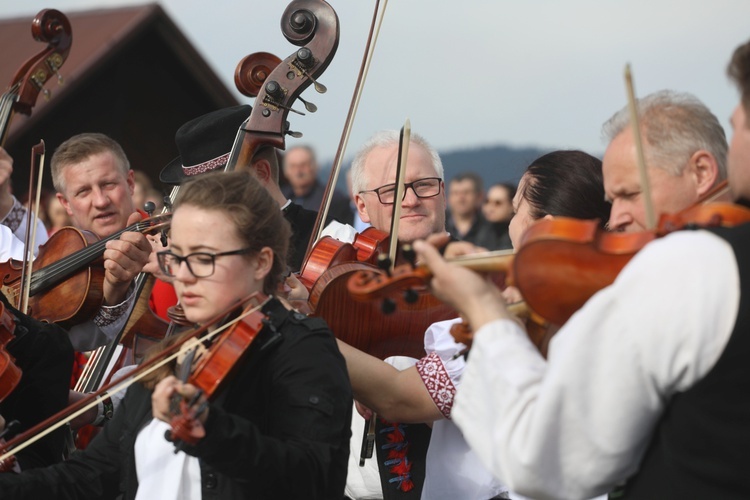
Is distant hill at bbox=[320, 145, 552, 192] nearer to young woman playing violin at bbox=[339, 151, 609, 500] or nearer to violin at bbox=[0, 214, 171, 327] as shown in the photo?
young woman playing violin at bbox=[339, 151, 609, 500]

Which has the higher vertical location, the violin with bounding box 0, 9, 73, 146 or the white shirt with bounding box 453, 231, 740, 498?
the violin with bounding box 0, 9, 73, 146

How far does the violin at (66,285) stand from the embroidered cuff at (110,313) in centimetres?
4

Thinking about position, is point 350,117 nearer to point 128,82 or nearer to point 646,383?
point 646,383

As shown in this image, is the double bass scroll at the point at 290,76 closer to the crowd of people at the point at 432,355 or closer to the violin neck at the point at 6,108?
the crowd of people at the point at 432,355

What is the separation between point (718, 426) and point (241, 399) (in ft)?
3.83

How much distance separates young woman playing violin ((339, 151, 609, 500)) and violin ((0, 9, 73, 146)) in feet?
7.95

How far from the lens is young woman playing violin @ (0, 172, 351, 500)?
97.1 inches

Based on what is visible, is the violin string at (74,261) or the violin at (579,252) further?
the violin string at (74,261)

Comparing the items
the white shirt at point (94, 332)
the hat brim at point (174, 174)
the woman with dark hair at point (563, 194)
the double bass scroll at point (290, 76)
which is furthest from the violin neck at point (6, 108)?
the woman with dark hair at point (563, 194)

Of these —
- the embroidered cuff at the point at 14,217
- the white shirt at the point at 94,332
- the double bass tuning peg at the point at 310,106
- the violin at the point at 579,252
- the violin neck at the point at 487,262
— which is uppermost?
the embroidered cuff at the point at 14,217

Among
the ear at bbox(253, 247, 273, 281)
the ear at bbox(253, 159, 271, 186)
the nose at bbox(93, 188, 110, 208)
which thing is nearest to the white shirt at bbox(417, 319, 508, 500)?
the ear at bbox(253, 247, 273, 281)

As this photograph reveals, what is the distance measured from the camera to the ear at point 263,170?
4039 mm

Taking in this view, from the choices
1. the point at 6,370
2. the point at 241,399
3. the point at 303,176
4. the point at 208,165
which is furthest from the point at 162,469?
the point at 303,176

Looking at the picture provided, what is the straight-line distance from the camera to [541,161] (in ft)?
11.5
